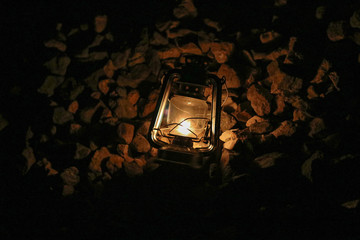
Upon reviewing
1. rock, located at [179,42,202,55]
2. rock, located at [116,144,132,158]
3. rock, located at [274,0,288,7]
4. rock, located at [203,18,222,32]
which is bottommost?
rock, located at [116,144,132,158]

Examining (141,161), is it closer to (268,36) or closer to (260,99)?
(260,99)

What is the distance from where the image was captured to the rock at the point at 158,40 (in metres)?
1.34

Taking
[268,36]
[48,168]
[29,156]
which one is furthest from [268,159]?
[29,156]

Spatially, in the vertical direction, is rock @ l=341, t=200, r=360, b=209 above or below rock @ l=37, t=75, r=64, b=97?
below

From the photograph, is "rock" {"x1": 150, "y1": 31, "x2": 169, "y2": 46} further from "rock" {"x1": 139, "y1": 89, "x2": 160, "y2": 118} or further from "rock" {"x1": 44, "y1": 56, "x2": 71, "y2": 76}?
"rock" {"x1": 44, "y1": 56, "x2": 71, "y2": 76}

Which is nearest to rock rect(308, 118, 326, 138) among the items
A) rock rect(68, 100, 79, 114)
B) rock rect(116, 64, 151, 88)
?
rock rect(116, 64, 151, 88)

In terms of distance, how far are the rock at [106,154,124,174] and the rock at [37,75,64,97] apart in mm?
558

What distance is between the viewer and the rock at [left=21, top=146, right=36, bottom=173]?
1412 mm

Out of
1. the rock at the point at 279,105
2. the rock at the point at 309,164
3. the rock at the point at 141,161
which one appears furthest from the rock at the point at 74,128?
the rock at the point at 309,164

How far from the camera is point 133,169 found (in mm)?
1243

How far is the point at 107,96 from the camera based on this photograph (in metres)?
1.37

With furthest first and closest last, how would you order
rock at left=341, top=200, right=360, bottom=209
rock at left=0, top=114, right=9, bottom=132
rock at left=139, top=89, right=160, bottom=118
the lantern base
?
rock at left=0, top=114, right=9, bottom=132, rock at left=139, top=89, right=160, bottom=118, rock at left=341, top=200, right=360, bottom=209, the lantern base

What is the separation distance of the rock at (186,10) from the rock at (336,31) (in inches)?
25.3

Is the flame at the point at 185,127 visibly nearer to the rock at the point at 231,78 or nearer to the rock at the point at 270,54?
the rock at the point at 231,78
